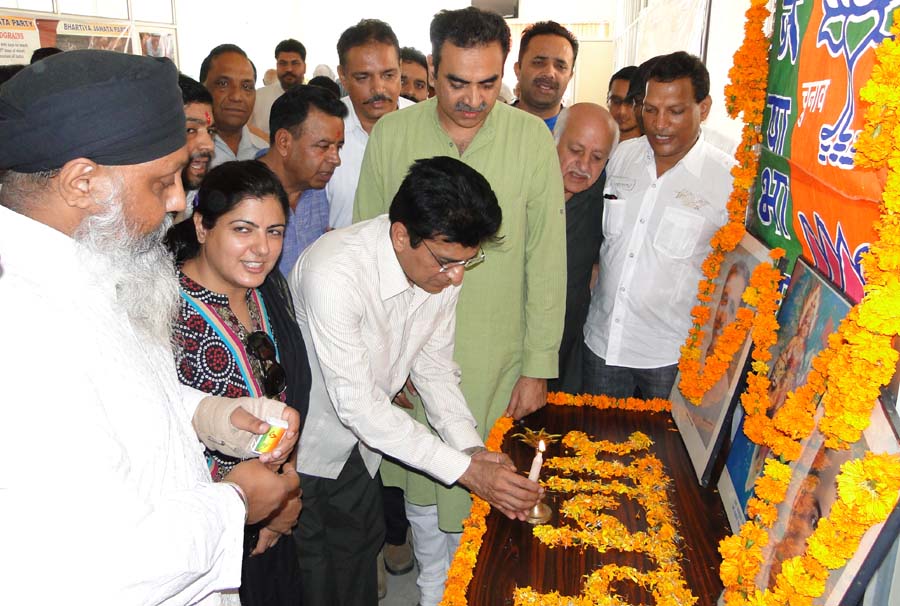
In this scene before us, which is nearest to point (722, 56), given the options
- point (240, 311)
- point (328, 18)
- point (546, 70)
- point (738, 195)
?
point (546, 70)

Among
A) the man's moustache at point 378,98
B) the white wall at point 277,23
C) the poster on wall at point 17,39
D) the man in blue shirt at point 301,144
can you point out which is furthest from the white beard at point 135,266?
the white wall at point 277,23

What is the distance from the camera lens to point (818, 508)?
122cm

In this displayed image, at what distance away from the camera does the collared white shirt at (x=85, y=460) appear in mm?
870

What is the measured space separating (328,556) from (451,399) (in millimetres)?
682

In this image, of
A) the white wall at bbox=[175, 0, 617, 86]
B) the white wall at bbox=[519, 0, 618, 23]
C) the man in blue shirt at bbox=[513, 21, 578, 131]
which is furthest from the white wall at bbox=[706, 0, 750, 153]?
the white wall at bbox=[519, 0, 618, 23]

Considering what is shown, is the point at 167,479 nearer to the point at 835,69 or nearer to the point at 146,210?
the point at 146,210

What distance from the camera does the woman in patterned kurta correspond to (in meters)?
1.75

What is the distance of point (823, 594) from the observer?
3.71ft

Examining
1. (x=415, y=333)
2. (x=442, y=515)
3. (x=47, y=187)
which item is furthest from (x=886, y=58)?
(x=442, y=515)

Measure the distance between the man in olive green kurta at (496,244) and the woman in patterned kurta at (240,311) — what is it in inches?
25.5

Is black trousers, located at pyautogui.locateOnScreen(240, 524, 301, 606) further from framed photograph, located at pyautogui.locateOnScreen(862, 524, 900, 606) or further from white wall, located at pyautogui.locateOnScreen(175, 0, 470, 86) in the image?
white wall, located at pyautogui.locateOnScreen(175, 0, 470, 86)

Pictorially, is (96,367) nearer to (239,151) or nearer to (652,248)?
(652,248)

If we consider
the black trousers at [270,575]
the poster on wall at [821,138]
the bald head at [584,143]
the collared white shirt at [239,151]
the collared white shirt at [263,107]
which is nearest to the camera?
the poster on wall at [821,138]

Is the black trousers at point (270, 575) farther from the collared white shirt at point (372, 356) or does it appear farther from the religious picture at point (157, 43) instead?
the religious picture at point (157, 43)
